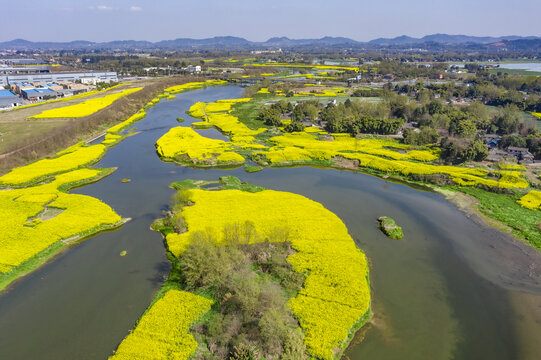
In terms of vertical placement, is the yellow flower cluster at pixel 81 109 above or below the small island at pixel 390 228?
above

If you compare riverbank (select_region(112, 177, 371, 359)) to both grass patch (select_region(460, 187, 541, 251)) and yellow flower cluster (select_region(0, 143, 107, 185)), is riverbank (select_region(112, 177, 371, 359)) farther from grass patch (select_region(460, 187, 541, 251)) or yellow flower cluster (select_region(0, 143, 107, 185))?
yellow flower cluster (select_region(0, 143, 107, 185))

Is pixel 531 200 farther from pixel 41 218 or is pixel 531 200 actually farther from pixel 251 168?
pixel 41 218

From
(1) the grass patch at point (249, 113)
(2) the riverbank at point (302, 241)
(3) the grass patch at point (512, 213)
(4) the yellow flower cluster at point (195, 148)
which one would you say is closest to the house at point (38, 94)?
(1) the grass patch at point (249, 113)

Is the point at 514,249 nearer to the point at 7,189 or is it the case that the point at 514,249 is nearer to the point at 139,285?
the point at 139,285

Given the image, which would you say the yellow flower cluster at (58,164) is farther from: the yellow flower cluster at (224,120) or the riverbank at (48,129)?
the yellow flower cluster at (224,120)

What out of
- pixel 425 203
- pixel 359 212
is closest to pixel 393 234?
pixel 359 212

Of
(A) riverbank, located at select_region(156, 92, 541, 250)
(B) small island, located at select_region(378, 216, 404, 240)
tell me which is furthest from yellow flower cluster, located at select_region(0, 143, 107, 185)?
(B) small island, located at select_region(378, 216, 404, 240)
